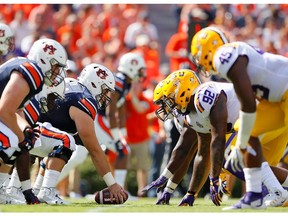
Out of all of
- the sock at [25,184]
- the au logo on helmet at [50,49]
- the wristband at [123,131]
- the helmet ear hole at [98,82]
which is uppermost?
the au logo on helmet at [50,49]

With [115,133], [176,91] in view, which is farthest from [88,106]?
[115,133]

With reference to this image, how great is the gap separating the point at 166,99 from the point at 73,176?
4512 mm

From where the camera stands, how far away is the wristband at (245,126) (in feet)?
24.1

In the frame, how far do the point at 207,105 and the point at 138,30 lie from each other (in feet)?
26.5

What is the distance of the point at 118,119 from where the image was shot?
12742mm

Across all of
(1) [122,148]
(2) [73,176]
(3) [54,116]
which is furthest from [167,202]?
(2) [73,176]

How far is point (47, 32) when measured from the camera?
584 inches

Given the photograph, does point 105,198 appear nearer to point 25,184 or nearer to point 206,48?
point 25,184

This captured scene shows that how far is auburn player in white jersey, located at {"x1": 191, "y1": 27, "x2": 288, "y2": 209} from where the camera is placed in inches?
288

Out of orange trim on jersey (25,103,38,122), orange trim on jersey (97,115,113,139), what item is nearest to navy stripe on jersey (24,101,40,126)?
orange trim on jersey (25,103,38,122)

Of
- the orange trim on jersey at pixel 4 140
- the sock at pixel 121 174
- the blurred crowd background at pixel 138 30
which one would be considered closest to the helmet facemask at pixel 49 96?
the orange trim on jersey at pixel 4 140

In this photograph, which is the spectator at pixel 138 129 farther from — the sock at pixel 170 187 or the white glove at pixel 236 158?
the white glove at pixel 236 158

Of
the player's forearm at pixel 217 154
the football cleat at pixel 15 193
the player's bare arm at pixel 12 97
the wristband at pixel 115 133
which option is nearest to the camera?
the player's bare arm at pixel 12 97

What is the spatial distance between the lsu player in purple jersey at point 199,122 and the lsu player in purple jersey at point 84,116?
0.63 metres
